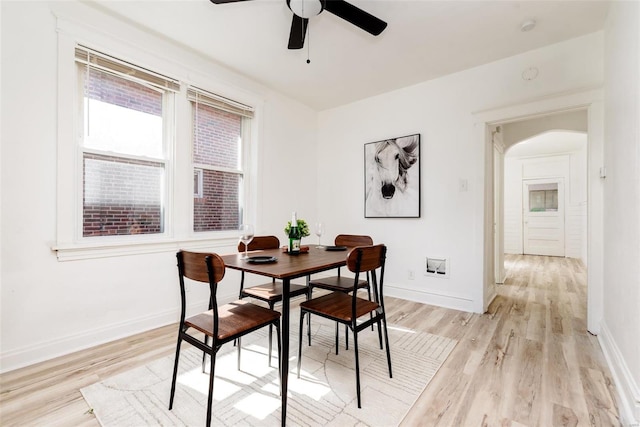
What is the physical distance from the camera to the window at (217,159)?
10.2 feet

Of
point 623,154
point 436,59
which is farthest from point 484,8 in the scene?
point 623,154

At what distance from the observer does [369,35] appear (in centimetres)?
260

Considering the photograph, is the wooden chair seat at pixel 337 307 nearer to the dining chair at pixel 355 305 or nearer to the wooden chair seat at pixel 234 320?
the dining chair at pixel 355 305

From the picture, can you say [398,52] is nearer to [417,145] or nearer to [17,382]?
[417,145]

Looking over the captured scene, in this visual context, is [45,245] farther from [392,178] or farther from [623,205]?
[623,205]

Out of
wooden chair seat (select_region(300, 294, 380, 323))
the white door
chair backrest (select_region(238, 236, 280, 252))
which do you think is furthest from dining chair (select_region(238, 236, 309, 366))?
the white door

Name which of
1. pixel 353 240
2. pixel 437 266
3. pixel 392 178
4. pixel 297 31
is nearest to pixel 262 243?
pixel 353 240

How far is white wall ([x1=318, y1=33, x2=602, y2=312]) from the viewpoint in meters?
2.77

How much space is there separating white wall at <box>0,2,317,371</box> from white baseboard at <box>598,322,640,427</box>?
131 inches

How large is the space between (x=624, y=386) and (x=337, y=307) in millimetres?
1673

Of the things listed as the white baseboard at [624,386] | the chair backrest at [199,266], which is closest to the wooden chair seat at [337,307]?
the chair backrest at [199,266]

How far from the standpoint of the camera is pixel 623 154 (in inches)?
71.0

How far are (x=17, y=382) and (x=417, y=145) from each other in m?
4.10

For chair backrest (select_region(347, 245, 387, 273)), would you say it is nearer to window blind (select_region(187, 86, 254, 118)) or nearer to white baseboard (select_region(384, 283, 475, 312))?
white baseboard (select_region(384, 283, 475, 312))
